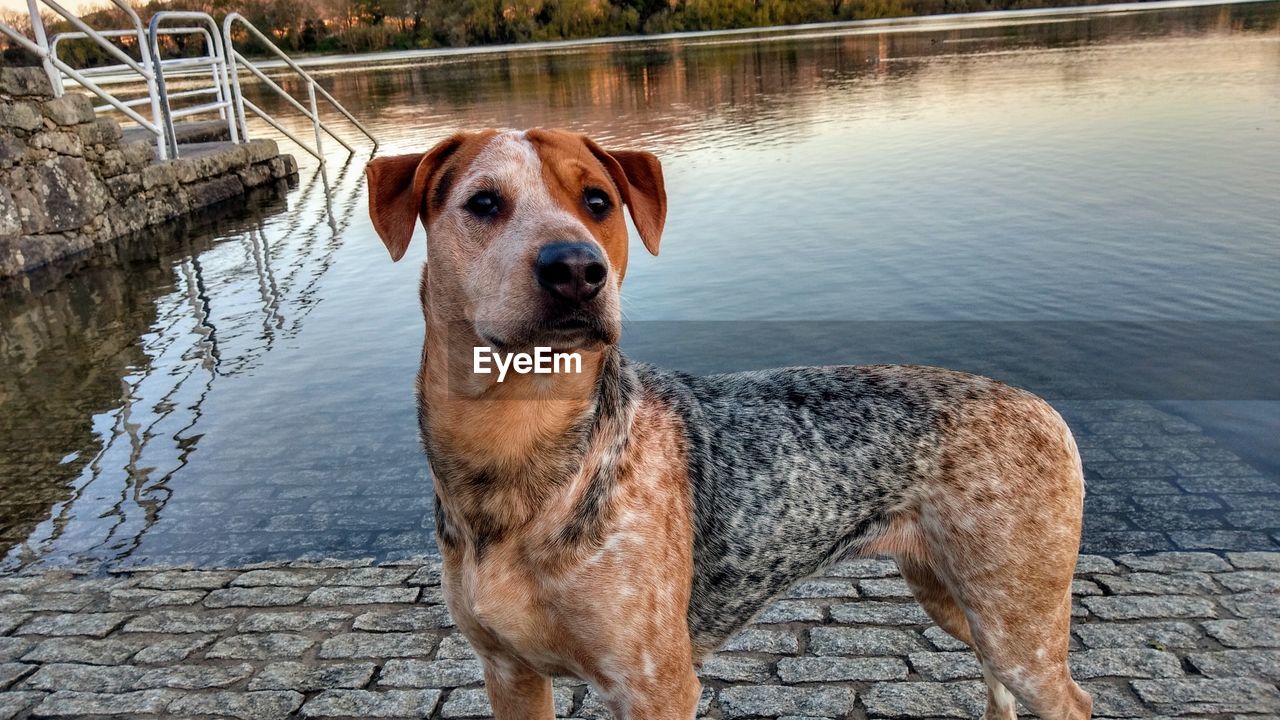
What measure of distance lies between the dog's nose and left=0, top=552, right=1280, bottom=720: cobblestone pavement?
227 cm

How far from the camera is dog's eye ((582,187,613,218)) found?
3.02m

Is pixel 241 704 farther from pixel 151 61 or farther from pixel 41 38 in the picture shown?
pixel 151 61

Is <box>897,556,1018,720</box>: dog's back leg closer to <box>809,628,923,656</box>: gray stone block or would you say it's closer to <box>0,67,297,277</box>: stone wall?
<box>809,628,923,656</box>: gray stone block

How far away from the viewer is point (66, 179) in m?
13.7

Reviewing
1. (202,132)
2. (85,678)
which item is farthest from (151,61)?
(85,678)

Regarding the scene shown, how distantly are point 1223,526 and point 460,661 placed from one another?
4504mm

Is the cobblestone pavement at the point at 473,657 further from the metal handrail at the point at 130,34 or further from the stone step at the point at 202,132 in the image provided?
the stone step at the point at 202,132

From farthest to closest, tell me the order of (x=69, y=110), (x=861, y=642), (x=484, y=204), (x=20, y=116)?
(x=69, y=110)
(x=20, y=116)
(x=861, y=642)
(x=484, y=204)

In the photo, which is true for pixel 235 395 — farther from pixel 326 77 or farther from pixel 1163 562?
pixel 326 77

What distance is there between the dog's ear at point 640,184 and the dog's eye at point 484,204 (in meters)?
A: 0.57

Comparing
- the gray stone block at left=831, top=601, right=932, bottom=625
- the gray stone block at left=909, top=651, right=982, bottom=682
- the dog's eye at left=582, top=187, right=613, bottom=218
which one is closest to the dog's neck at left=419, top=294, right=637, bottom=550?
the dog's eye at left=582, top=187, right=613, bottom=218

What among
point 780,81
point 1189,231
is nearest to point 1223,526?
point 1189,231

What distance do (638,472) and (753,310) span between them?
729cm

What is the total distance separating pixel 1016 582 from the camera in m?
3.12
